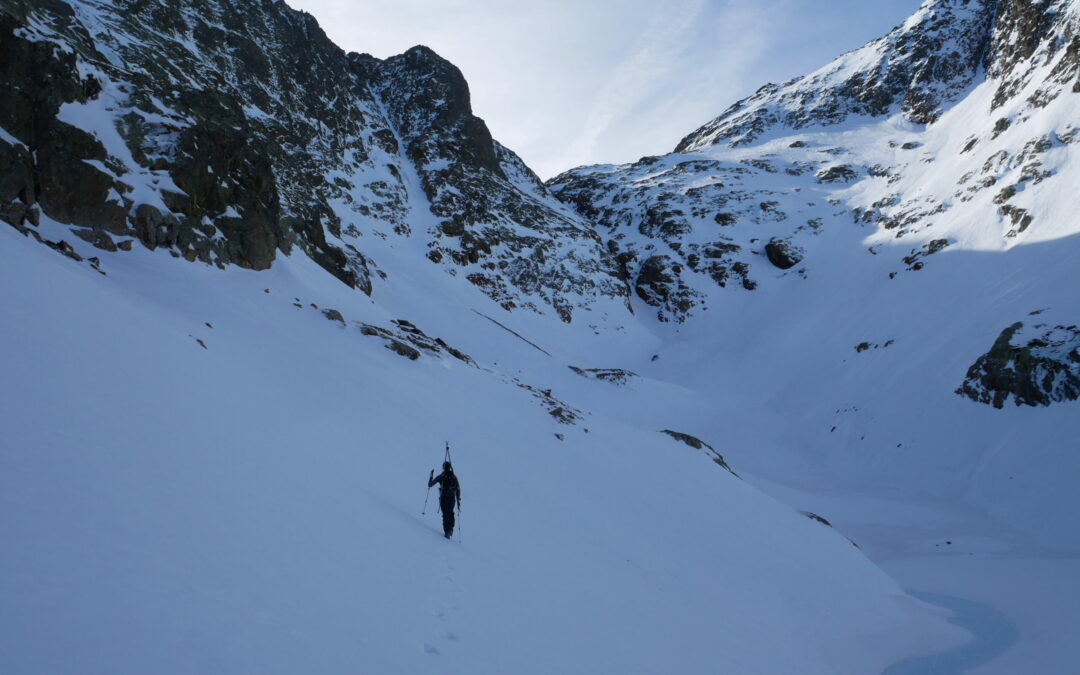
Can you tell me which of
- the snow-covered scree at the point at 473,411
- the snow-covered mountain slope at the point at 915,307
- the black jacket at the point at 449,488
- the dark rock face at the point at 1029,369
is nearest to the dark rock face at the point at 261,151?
the snow-covered scree at the point at 473,411

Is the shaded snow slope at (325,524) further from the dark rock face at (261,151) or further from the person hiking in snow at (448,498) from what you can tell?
the dark rock face at (261,151)

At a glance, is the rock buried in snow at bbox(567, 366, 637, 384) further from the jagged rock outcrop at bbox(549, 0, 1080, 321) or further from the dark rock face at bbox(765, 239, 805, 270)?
the dark rock face at bbox(765, 239, 805, 270)

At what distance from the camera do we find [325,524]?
6.93 metres

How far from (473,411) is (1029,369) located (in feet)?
86.4

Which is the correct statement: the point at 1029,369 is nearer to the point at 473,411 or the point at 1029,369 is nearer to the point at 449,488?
the point at 473,411

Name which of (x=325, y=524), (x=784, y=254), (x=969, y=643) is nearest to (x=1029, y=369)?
(x=969, y=643)

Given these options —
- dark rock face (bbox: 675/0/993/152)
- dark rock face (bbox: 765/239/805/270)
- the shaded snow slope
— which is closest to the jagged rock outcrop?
dark rock face (bbox: 765/239/805/270)

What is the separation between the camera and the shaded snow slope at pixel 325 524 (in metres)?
4.15

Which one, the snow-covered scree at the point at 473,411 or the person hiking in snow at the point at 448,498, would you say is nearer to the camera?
the snow-covered scree at the point at 473,411

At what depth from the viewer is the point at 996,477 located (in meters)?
24.9

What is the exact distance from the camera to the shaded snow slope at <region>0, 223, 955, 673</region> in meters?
4.15

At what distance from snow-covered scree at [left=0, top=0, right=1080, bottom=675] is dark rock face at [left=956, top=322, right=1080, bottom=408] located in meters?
0.15

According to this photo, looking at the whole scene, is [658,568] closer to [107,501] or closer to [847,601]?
[847,601]

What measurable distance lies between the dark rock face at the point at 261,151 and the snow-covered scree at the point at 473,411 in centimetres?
22
